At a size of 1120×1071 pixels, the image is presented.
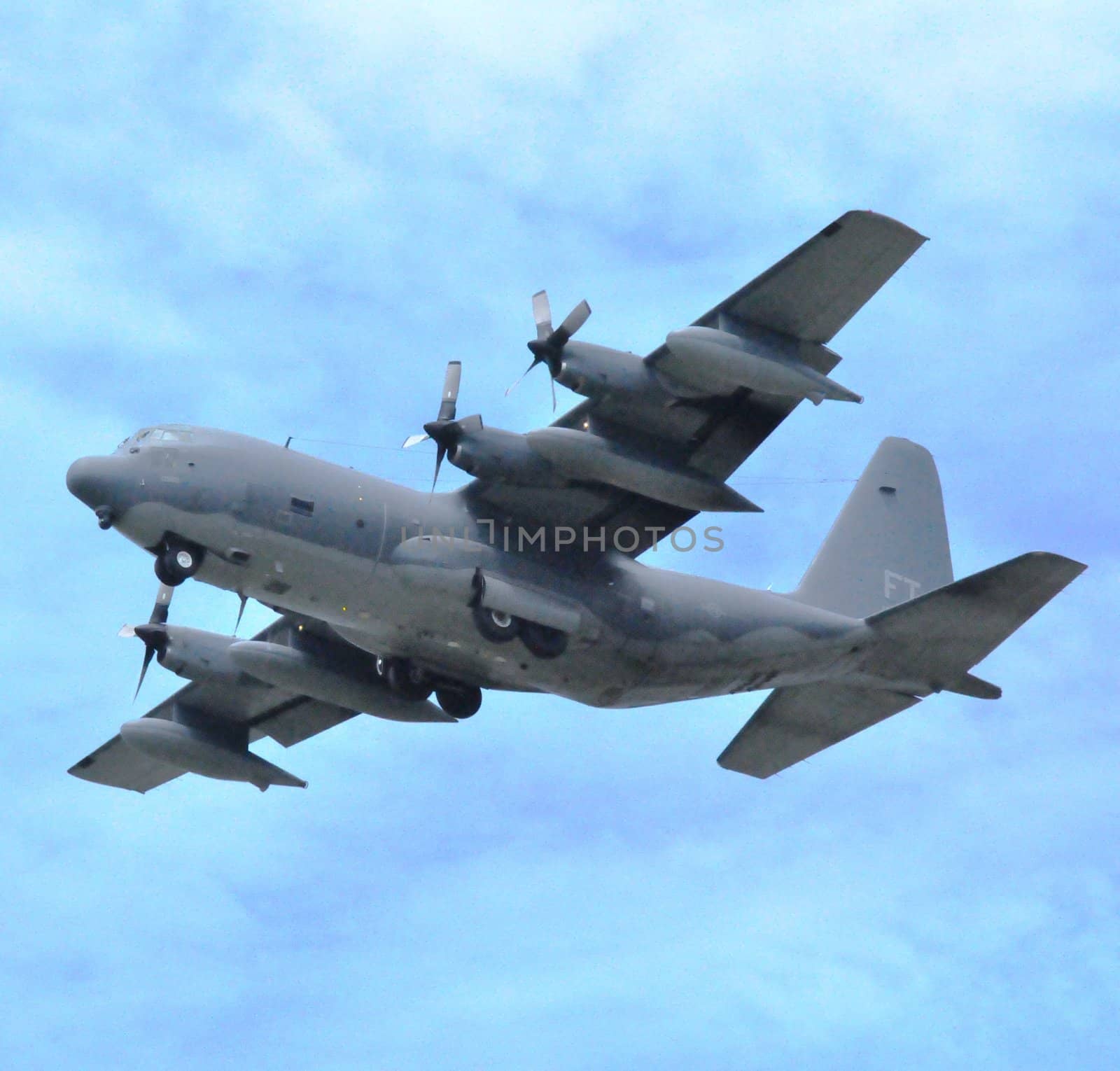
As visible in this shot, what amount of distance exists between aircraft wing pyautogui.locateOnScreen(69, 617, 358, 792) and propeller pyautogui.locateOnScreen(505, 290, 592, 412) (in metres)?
7.59

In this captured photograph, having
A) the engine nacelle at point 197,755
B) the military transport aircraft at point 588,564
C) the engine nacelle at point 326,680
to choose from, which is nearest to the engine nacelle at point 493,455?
the military transport aircraft at point 588,564

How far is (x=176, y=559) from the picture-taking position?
26469mm

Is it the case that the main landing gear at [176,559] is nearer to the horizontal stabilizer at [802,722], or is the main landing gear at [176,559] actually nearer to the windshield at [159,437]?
the windshield at [159,437]

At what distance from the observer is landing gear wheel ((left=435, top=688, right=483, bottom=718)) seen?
29.8 metres

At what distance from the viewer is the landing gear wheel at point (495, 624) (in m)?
27.4

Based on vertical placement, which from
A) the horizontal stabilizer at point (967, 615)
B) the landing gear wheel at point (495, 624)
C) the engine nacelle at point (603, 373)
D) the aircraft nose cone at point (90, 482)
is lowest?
the horizontal stabilizer at point (967, 615)

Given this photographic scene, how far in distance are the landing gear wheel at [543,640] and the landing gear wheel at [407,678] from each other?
2292 millimetres

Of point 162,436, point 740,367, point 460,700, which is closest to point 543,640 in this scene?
point 460,700

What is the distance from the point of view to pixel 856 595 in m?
31.2

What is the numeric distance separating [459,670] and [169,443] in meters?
5.81

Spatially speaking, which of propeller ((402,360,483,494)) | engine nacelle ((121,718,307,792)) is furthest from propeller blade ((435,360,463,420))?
engine nacelle ((121,718,307,792))

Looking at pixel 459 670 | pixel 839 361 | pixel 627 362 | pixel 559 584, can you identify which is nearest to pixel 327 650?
pixel 459 670

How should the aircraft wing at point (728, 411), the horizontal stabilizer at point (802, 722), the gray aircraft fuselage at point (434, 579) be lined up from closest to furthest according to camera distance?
the aircraft wing at point (728, 411) → the gray aircraft fuselage at point (434, 579) → the horizontal stabilizer at point (802, 722)

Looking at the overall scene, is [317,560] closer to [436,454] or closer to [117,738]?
[436,454]
